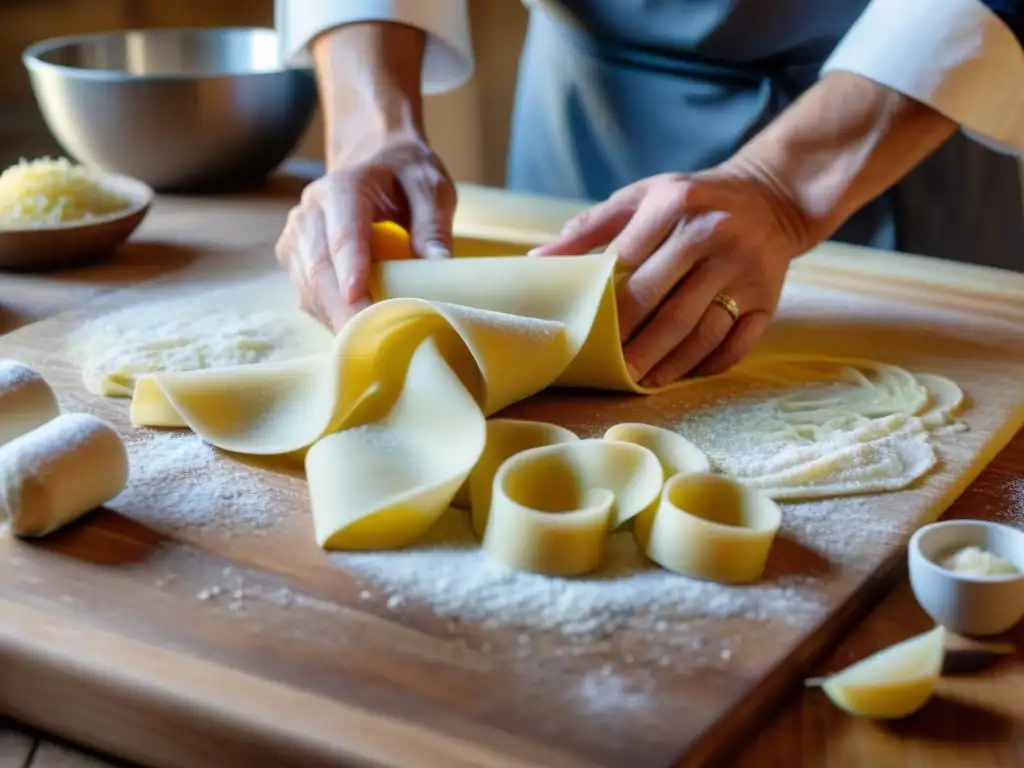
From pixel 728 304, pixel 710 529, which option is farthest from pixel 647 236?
pixel 710 529

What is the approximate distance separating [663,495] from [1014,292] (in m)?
0.94

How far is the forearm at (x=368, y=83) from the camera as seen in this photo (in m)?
1.88

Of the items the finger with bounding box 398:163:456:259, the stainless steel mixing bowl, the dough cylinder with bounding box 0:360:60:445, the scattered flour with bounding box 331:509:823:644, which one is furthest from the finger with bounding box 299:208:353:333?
the stainless steel mixing bowl

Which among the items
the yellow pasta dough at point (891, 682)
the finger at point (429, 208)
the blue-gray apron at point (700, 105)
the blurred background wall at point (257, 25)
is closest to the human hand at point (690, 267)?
the finger at point (429, 208)

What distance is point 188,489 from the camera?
4.00 feet

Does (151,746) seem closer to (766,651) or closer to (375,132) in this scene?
(766,651)

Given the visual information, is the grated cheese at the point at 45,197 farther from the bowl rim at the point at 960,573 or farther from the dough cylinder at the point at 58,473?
the bowl rim at the point at 960,573

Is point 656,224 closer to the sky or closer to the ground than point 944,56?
closer to the ground

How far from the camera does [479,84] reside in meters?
3.97

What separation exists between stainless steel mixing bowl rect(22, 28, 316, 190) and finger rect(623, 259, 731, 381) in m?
1.02

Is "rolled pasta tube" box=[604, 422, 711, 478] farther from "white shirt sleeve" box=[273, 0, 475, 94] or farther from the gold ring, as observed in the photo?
"white shirt sleeve" box=[273, 0, 475, 94]

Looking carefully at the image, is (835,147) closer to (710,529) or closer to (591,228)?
(591,228)

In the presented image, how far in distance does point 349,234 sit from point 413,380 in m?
0.31

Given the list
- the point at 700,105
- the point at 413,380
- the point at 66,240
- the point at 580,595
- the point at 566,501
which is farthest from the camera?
the point at 700,105
